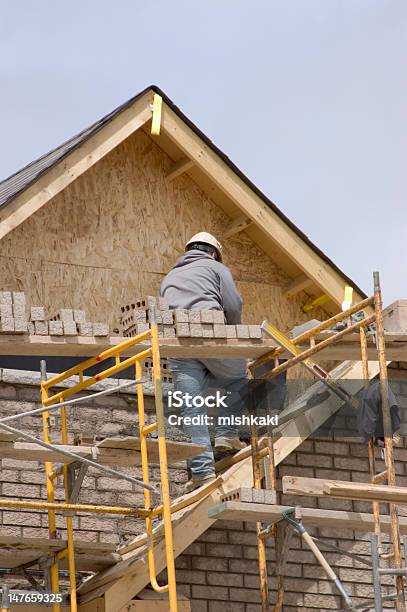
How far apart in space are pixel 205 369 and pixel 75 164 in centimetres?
273

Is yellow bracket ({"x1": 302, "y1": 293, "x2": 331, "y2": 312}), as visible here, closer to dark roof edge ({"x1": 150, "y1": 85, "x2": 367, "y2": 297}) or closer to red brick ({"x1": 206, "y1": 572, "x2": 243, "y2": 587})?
dark roof edge ({"x1": 150, "y1": 85, "x2": 367, "y2": 297})

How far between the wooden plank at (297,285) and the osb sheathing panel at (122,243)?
0.08 meters

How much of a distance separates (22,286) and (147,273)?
1.35m

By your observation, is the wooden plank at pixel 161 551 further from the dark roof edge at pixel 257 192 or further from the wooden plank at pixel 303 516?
the dark roof edge at pixel 257 192

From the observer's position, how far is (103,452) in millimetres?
10336

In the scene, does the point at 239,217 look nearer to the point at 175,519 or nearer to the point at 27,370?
the point at 27,370

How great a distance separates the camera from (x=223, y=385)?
11617 mm

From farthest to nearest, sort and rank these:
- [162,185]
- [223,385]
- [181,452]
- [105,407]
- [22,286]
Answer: [162,185], [22,286], [105,407], [223,385], [181,452]

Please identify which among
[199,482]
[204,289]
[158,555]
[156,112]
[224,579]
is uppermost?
[156,112]

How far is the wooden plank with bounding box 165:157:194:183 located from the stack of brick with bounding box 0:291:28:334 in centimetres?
409

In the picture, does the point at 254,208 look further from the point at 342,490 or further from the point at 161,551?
the point at 342,490

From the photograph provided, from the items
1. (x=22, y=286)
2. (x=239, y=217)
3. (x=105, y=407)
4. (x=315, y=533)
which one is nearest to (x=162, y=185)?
(x=239, y=217)

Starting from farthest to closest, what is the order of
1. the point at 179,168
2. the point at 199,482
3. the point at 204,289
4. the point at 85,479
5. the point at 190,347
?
the point at 179,168
the point at 85,479
the point at 204,289
the point at 199,482
the point at 190,347

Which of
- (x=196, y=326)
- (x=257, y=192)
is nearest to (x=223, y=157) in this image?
(x=257, y=192)
